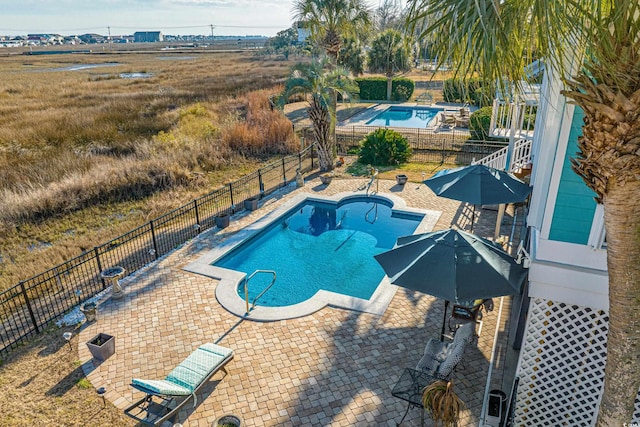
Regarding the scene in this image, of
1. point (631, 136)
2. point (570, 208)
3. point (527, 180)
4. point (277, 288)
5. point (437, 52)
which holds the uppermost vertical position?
point (437, 52)

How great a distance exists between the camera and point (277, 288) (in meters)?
11.8

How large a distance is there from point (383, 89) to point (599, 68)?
42760 millimetres

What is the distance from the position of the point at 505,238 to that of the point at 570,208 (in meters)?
7.99

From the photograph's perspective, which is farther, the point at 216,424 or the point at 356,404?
the point at 356,404

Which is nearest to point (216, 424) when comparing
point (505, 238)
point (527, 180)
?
point (505, 238)

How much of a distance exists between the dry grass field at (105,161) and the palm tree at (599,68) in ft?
43.1

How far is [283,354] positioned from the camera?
345 inches

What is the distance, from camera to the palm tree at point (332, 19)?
2241cm

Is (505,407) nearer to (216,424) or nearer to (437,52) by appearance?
(216,424)

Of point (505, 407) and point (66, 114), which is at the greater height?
point (66, 114)

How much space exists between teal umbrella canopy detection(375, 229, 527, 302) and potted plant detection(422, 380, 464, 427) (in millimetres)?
1657

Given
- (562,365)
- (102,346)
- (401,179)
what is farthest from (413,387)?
(401,179)

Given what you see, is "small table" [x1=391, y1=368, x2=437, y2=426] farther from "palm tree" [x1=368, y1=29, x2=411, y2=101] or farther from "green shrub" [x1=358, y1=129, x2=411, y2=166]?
"palm tree" [x1=368, y1=29, x2=411, y2=101]

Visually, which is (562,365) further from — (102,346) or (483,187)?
(102,346)
